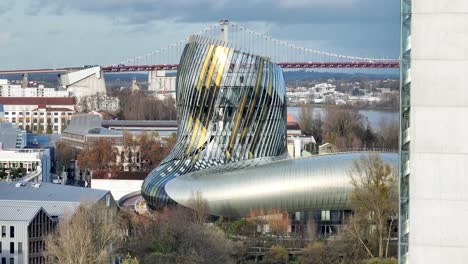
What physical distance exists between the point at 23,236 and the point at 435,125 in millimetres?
21357

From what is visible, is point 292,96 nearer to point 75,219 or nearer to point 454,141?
point 75,219

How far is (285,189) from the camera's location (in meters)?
29.9

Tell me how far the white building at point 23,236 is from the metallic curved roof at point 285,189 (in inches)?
209

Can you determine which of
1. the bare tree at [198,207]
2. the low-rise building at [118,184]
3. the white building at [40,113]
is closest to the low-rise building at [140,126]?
the white building at [40,113]

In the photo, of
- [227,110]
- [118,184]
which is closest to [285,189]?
[227,110]

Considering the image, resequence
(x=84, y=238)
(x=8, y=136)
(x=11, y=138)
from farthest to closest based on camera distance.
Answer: (x=8, y=136)
(x=11, y=138)
(x=84, y=238)

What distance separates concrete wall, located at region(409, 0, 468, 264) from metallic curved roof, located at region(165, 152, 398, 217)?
23.7 m

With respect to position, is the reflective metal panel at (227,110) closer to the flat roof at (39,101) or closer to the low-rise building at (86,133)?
the low-rise building at (86,133)

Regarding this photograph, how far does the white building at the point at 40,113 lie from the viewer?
273ft

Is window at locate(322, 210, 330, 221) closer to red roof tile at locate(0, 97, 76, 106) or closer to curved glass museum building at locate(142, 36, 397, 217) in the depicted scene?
curved glass museum building at locate(142, 36, 397, 217)

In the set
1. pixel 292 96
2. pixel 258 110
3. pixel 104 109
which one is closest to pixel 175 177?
pixel 258 110

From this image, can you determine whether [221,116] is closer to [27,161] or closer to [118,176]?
[118,176]

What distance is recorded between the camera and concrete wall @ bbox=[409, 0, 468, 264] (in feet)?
18.1

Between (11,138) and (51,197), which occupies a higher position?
(11,138)
